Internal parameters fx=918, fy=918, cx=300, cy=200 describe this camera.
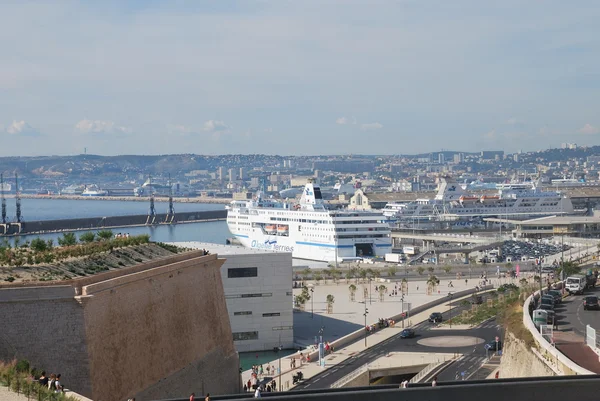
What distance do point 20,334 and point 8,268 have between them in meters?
1.13

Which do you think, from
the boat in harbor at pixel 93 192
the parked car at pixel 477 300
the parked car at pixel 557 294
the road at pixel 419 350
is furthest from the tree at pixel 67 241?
the boat in harbor at pixel 93 192

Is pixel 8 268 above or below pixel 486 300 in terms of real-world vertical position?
above

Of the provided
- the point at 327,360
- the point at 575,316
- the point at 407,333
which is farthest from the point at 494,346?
the point at 575,316

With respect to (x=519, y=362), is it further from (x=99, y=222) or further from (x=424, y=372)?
(x=99, y=222)

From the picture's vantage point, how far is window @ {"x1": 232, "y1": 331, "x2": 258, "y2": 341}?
21.7 metres

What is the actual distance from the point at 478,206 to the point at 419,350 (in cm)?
4550

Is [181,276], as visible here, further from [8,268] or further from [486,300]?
[486,300]

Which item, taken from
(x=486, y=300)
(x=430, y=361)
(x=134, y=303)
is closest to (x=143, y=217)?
(x=486, y=300)

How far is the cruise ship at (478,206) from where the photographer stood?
6249cm

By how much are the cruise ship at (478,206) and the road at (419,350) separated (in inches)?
1536

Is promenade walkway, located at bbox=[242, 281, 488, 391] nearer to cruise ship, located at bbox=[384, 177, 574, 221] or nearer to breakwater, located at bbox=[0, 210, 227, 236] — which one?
cruise ship, located at bbox=[384, 177, 574, 221]

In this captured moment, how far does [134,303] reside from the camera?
11.9 metres

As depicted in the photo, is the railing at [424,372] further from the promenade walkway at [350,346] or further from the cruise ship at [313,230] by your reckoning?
the cruise ship at [313,230]

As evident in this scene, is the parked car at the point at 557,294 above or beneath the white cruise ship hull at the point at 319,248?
above
